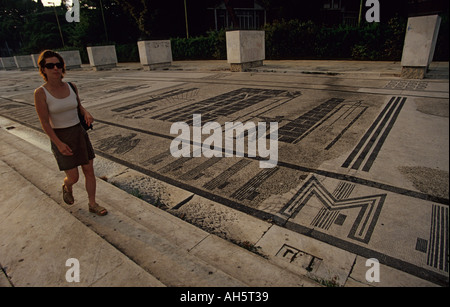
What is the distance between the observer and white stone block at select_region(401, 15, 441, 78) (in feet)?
26.1

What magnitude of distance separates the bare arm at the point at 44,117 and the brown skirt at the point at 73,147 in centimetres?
10

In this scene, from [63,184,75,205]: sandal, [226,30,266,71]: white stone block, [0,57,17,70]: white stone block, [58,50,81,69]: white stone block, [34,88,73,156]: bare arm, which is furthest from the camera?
[0,57,17,70]: white stone block

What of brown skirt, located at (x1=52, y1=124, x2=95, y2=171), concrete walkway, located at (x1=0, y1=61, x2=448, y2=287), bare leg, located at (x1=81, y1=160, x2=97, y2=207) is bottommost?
concrete walkway, located at (x1=0, y1=61, x2=448, y2=287)

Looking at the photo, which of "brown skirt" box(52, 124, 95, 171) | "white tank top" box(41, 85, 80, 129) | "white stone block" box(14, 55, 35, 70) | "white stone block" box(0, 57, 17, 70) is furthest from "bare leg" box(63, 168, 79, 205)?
"white stone block" box(0, 57, 17, 70)

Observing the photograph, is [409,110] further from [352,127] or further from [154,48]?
[154,48]

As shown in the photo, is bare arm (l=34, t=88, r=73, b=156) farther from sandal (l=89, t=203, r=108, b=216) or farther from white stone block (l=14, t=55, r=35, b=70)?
white stone block (l=14, t=55, r=35, b=70)

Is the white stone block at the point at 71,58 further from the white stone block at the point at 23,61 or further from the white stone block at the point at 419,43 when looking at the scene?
the white stone block at the point at 419,43

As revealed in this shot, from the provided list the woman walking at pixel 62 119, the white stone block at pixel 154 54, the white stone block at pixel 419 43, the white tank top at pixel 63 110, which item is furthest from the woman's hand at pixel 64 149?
the white stone block at pixel 154 54

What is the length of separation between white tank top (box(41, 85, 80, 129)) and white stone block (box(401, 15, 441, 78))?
954 cm

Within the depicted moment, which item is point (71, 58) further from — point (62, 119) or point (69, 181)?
point (62, 119)

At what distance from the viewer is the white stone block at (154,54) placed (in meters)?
16.4

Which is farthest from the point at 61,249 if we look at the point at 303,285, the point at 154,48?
the point at 154,48

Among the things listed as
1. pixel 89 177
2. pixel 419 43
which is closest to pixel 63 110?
pixel 89 177

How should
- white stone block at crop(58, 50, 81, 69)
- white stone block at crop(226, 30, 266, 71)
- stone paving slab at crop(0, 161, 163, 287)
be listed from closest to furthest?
1. stone paving slab at crop(0, 161, 163, 287)
2. white stone block at crop(226, 30, 266, 71)
3. white stone block at crop(58, 50, 81, 69)
